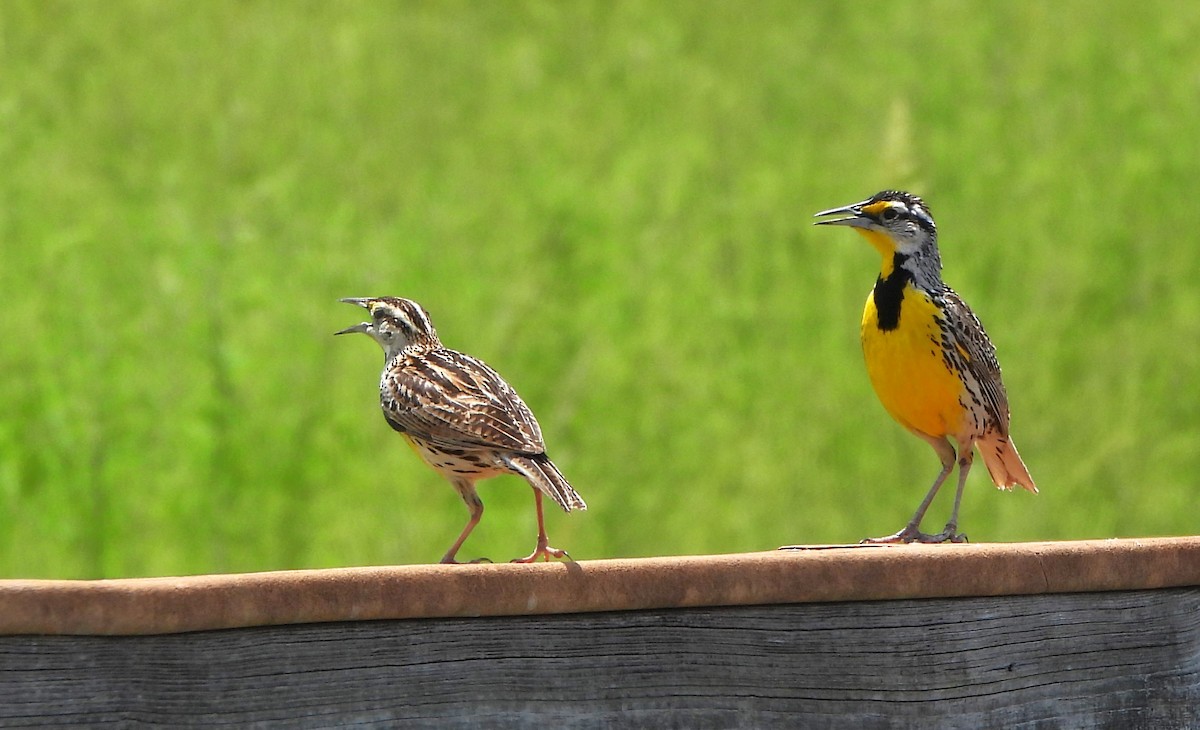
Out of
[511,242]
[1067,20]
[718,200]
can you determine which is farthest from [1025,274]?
[1067,20]

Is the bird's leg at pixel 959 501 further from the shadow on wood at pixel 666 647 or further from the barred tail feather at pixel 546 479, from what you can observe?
the shadow on wood at pixel 666 647

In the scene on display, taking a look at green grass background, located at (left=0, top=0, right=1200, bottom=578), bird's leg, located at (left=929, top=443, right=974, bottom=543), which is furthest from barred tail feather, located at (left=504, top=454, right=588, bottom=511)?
green grass background, located at (left=0, top=0, right=1200, bottom=578)

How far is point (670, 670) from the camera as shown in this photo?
317cm

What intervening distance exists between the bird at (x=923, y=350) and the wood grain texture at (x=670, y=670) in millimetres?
1526

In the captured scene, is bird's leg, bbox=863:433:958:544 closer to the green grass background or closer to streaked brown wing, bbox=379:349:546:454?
streaked brown wing, bbox=379:349:546:454

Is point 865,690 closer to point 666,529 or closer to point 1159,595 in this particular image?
point 1159,595

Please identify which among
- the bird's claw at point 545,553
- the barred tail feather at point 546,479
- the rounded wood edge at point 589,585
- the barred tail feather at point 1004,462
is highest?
the barred tail feather at point 1004,462

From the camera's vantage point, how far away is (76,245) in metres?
9.33

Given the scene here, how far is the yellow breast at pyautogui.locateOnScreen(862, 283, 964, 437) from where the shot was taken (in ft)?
16.9

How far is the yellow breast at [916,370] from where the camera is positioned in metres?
5.15

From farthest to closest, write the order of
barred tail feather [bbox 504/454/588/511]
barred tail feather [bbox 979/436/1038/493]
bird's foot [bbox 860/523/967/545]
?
1. barred tail feather [bbox 979/436/1038/493]
2. bird's foot [bbox 860/523/967/545]
3. barred tail feather [bbox 504/454/588/511]

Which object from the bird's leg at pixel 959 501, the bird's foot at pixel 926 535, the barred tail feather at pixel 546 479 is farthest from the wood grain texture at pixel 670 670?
the bird's leg at pixel 959 501

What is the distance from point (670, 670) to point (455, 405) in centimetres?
173

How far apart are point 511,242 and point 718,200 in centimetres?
175
